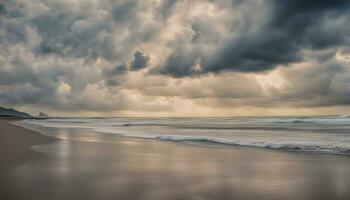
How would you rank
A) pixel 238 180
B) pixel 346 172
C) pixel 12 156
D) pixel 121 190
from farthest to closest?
pixel 12 156 < pixel 346 172 < pixel 238 180 < pixel 121 190

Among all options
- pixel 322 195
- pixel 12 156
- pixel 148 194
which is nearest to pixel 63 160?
pixel 12 156

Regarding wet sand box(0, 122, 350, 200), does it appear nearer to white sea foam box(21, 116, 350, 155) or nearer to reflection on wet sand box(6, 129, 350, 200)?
reflection on wet sand box(6, 129, 350, 200)

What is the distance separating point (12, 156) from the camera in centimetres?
1297

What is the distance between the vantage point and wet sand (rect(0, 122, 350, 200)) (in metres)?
7.05

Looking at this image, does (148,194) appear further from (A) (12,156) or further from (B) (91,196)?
(A) (12,156)

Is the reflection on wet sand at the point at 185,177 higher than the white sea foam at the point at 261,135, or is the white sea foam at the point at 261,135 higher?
the white sea foam at the point at 261,135

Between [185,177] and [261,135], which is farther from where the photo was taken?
[261,135]

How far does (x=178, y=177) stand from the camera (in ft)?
29.6

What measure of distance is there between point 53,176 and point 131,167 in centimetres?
255

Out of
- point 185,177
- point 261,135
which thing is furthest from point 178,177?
point 261,135

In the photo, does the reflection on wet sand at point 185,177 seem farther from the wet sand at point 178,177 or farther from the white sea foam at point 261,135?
the white sea foam at point 261,135

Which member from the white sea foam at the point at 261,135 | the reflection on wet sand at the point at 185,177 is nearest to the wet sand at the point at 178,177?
the reflection on wet sand at the point at 185,177

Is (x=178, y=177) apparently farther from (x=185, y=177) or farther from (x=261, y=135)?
(x=261, y=135)

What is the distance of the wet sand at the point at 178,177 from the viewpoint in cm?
705
